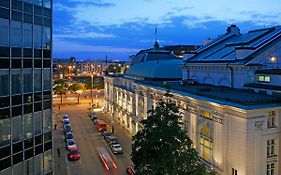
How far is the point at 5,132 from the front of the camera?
94.1 feet

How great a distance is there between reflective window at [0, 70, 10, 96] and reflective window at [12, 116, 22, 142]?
8.41ft

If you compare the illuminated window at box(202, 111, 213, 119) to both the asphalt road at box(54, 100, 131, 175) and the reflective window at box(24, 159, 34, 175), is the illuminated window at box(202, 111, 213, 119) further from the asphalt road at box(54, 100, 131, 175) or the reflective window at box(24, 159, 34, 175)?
the reflective window at box(24, 159, 34, 175)

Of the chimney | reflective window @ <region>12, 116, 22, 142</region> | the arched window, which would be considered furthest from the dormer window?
reflective window @ <region>12, 116, 22, 142</region>

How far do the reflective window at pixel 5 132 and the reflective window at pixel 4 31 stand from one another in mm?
6608

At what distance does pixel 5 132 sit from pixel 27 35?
8.86 meters

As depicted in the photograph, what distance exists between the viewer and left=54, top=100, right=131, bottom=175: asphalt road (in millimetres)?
51094

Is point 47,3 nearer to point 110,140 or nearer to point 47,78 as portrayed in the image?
point 47,78

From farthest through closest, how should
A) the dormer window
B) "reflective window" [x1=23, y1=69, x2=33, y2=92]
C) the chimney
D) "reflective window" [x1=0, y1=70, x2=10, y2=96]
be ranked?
the chimney, the dormer window, "reflective window" [x1=23, y1=69, x2=33, y2=92], "reflective window" [x1=0, y1=70, x2=10, y2=96]

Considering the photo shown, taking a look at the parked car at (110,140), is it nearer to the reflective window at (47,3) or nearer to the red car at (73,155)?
the red car at (73,155)

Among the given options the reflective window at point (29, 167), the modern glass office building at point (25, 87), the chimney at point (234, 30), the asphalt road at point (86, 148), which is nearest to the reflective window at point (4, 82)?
the modern glass office building at point (25, 87)

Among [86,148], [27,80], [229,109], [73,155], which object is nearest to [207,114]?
[229,109]

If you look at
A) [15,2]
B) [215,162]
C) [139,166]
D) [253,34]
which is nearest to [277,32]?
[253,34]

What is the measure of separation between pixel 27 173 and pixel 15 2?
15410 millimetres

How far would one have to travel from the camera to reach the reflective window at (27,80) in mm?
30750
